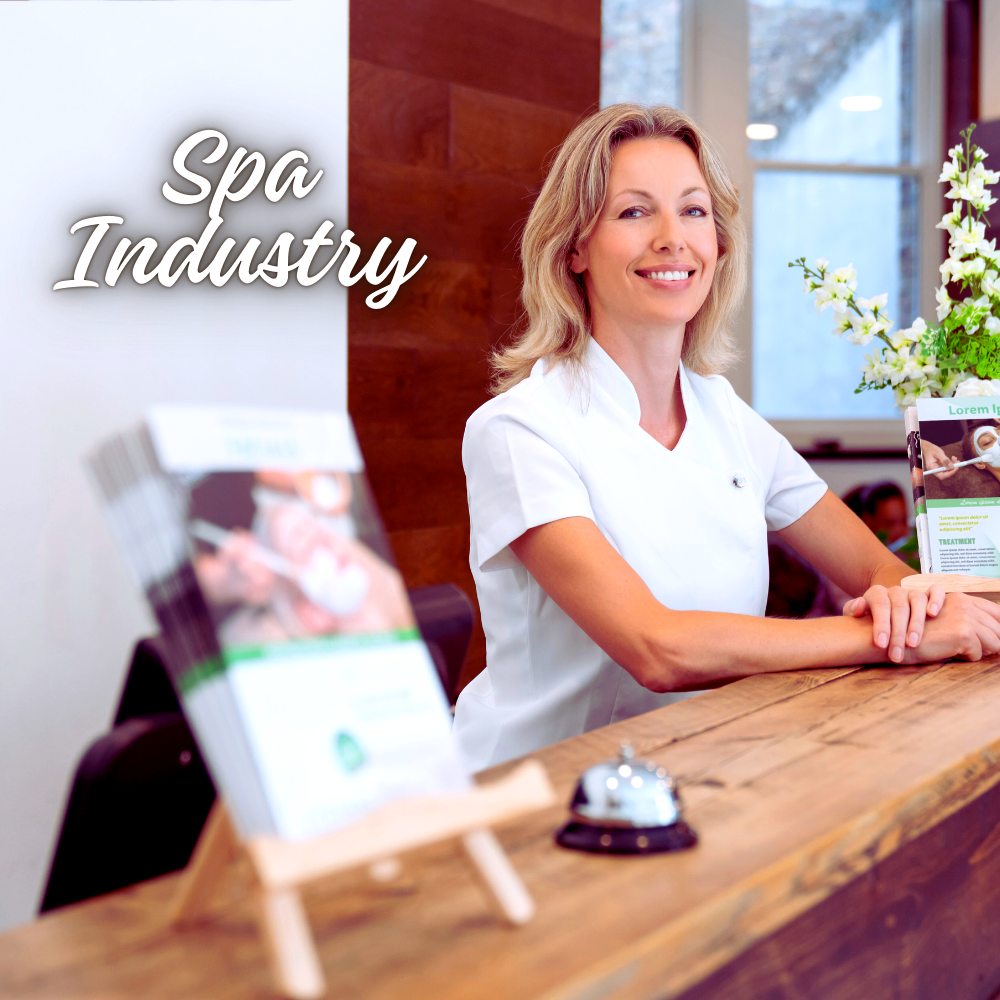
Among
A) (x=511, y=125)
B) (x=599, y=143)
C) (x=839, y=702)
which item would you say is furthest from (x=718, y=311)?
(x=511, y=125)

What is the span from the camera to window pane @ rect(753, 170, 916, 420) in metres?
5.36

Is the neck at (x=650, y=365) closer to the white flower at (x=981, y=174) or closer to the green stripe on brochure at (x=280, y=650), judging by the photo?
the white flower at (x=981, y=174)

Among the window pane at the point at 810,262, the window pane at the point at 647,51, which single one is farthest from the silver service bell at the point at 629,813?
the window pane at the point at 647,51

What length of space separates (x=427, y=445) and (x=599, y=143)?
1.69 metres

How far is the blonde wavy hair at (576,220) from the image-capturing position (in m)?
1.70

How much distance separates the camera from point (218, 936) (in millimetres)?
641

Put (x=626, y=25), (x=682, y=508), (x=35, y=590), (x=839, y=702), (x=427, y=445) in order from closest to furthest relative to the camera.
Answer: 1. (x=839, y=702)
2. (x=682, y=508)
3. (x=35, y=590)
4. (x=427, y=445)
5. (x=626, y=25)

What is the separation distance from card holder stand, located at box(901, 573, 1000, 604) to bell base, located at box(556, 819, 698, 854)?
0.88m

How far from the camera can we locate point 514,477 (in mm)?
1447

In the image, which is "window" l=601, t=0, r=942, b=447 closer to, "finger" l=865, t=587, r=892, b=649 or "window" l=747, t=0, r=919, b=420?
"window" l=747, t=0, r=919, b=420

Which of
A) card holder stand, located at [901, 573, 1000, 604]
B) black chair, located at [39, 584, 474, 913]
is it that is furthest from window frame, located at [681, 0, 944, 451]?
black chair, located at [39, 584, 474, 913]

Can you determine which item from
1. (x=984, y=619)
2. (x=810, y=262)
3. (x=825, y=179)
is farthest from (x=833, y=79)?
(x=984, y=619)

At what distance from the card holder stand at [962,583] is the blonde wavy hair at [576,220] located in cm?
52

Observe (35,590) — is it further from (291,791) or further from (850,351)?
(850,351)
